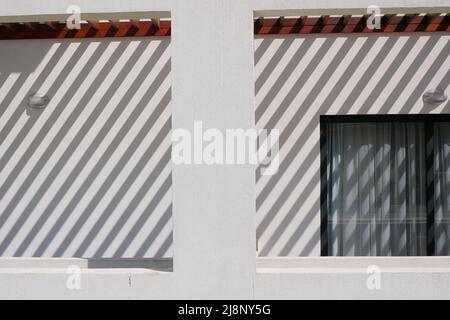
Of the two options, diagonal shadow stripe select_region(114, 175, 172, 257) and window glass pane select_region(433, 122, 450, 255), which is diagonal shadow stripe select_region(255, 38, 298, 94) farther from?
window glass pane select_region(433, 122, 450, 255)

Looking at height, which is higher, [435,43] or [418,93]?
[435,43]

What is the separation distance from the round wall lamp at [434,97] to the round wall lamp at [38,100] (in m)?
5.26

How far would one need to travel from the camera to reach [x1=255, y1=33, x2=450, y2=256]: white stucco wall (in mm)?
9289

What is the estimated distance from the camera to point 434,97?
362 inches

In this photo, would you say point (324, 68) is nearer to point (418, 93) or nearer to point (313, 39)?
point (313, 39)

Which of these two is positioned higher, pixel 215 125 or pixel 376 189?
pixel 215 125

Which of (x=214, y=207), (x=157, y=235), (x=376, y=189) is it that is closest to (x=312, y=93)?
(x=376, y=189)

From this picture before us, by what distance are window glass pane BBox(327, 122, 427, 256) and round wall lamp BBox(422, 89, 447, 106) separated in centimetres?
36

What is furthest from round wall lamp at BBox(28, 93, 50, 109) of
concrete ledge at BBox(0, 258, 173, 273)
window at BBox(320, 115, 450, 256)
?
window at BBox(320, 115, 450, 256)

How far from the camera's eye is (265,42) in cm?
939

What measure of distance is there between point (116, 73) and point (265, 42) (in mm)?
2129

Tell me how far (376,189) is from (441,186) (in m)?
0.90

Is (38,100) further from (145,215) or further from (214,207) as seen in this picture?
(214,207)
